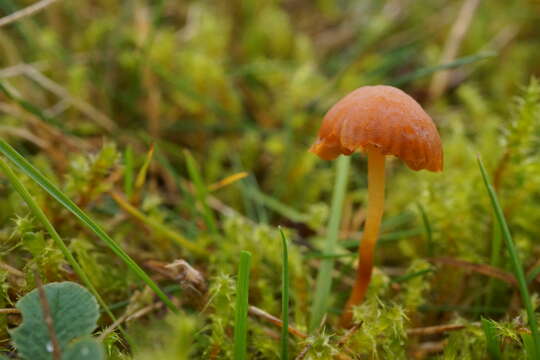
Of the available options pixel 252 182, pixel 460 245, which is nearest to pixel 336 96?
pixel 252 182

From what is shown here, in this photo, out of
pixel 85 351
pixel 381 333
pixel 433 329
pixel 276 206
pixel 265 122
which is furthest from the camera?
pixel 265 122

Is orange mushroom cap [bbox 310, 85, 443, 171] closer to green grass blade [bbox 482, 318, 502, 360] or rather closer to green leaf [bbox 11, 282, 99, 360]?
green grass blade [bbox 482, 318, 502, 360]

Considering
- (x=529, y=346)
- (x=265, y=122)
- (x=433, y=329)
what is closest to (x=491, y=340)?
(x=529, y=346)

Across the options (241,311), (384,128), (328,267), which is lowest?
(328,267)

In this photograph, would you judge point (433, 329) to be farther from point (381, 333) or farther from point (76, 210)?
point (76, 210)

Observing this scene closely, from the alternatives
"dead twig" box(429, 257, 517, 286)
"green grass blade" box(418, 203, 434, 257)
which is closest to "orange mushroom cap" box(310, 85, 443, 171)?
"green grass blade" box(418, 203, 434, 257)

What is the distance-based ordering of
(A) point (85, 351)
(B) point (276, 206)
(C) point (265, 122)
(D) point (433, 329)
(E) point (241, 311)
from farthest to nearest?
(C) point (265, 122)
(B) point (276, 206)
(D) point (433, 329)
(E) point (241, 311)
(A) point (85, 351)

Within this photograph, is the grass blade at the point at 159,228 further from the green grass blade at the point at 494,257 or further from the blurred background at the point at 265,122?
the green grass blade at the point at 494,257
